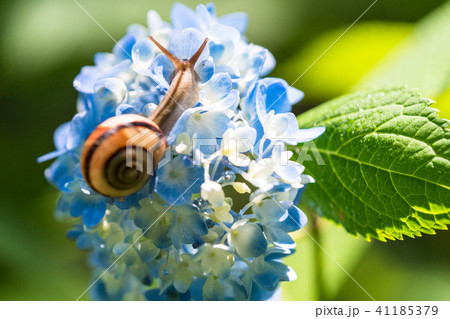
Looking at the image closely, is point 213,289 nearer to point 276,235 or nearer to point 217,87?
point 276,235

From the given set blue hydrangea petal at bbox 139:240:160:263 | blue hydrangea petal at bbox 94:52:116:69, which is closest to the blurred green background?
blue hydrangea petal at bbox 94:52:116:69

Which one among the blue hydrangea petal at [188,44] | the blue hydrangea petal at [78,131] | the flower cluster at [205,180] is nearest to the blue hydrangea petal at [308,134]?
the flower cluster at [205,180]

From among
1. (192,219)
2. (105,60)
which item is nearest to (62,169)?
(105,60)

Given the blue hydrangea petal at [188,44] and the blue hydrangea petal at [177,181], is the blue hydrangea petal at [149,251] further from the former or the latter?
the blue hydrangea petal at [188,44]

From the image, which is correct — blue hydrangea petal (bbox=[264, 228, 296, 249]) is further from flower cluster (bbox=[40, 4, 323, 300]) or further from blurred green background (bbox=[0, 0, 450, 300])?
blurred green background (bbox=[0, 0, 450, 300])

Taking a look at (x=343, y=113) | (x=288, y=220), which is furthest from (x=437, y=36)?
(x=288, y=220)

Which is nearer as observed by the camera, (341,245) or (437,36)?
(437,36)

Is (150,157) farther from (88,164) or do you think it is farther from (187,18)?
(187,18)
